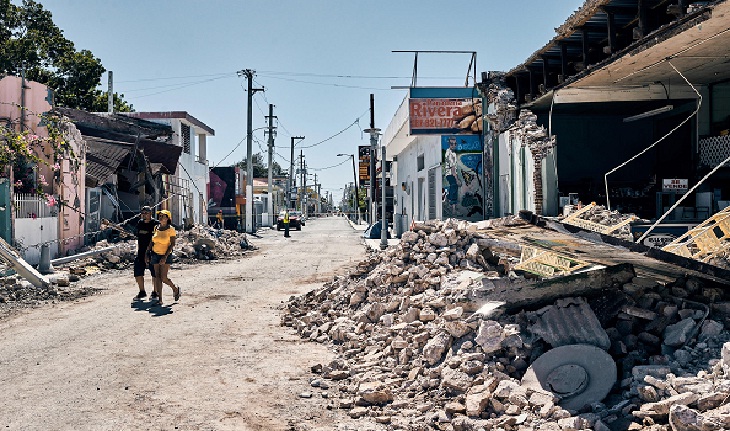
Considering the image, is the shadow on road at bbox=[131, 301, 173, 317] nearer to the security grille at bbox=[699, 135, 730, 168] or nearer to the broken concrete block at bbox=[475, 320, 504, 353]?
the broken concrete block at bbox=[475, 320, 504, 353]

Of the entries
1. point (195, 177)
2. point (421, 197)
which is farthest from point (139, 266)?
point (195, 177)

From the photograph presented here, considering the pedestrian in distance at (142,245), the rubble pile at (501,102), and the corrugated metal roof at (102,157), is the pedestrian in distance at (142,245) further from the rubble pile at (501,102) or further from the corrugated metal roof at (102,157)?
the corrugated metal roof at (102,157)

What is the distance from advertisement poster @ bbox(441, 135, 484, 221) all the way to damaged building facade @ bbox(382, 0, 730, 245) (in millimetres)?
118

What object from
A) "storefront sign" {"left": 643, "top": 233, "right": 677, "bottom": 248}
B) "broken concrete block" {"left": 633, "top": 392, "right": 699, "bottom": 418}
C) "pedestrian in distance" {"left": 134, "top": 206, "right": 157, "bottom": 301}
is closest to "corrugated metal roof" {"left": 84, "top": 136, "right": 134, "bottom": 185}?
"pedestrian in distance" {"left": 134, "top": 206, "right": 157, "bottom": 301}

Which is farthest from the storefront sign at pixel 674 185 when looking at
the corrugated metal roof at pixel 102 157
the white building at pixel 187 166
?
the white building at pixel 187 166

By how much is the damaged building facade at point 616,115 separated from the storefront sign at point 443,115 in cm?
20

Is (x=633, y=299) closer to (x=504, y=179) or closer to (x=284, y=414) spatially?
(x=284, y=414)

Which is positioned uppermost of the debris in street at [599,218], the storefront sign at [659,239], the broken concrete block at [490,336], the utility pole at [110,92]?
the utility pole at [110,92]

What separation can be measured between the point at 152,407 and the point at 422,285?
3.68 m

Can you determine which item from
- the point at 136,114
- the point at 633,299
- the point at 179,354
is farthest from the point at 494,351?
the point at 136,114

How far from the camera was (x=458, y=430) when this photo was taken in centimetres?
486

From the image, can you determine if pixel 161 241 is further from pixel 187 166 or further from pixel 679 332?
pixel 187 166

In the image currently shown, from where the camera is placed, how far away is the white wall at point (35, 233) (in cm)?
1638

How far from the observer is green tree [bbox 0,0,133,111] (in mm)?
33125
